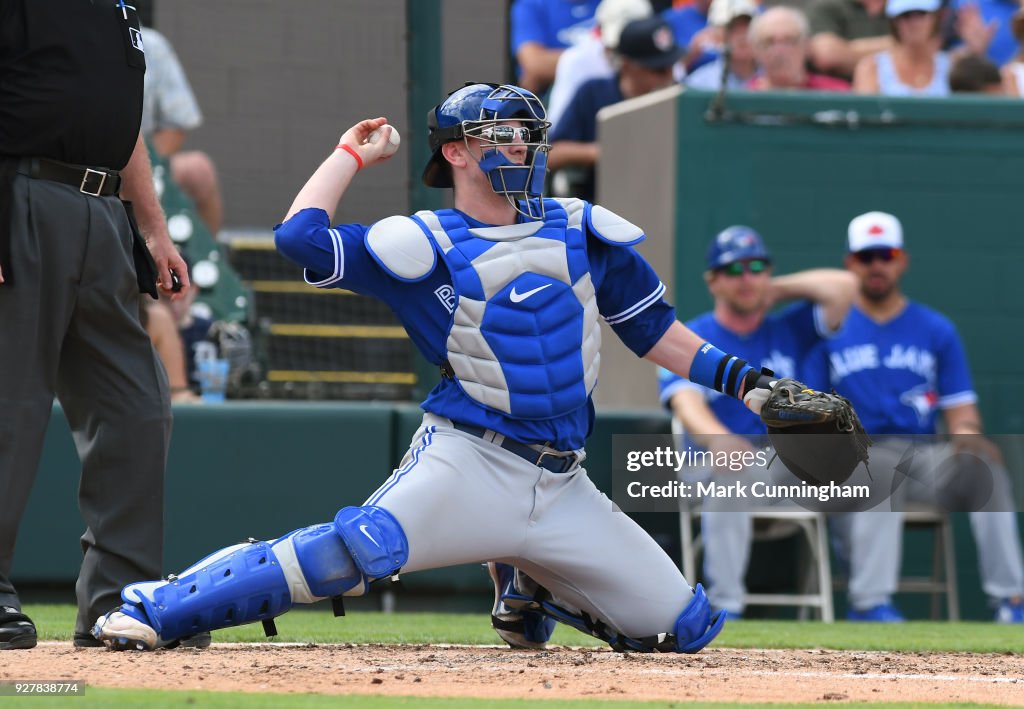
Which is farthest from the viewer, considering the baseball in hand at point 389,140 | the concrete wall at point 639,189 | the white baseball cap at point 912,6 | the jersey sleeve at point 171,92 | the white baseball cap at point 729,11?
the white baseball cap at point 729,11

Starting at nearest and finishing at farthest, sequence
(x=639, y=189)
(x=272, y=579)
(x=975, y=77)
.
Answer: (x=272, y=579) → (x=639, y=189) → (x=975, y=77)

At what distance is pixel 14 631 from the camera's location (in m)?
4.20

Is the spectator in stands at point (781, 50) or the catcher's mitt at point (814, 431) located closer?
the catcher's mitt at point (814, 431)

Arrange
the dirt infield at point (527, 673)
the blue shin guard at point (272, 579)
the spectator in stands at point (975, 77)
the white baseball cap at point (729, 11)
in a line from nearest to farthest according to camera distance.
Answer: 1. the dirt infield at point (527, 673)
2. the blue shin guard at point (272, 579)
3. the spectator in stands at point (975, 77)
4. the white baseball cap at point (729, 11)

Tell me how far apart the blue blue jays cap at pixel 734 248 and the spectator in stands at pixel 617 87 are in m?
1.47

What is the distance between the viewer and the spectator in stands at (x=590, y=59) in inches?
350

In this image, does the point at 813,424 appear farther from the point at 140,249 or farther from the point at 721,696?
the point at 140,249

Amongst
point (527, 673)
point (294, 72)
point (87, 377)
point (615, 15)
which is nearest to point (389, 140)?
point (87, 377)

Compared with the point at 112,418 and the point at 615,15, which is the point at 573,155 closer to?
the point at 615,15

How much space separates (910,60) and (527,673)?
231 inches

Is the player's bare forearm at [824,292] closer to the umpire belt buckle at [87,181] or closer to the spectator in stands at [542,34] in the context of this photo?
the spectator in stands at [542,34]

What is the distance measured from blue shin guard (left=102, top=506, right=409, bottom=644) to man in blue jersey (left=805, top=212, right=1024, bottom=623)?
12.9 ft

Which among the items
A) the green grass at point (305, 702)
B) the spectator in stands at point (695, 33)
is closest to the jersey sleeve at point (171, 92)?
the spectator in stands at point (695, 33)

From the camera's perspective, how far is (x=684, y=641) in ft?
14.8
